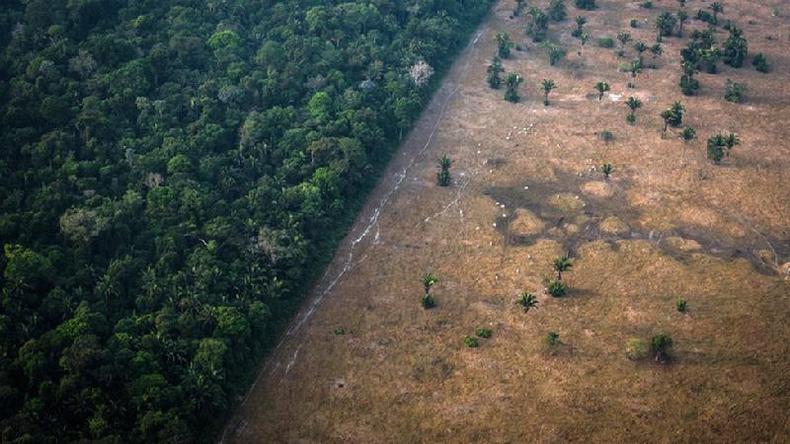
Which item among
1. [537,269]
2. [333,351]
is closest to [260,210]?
[333,351]

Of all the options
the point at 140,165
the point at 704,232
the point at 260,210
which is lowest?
the point at 704,232

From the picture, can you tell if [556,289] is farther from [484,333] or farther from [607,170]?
[607,170]

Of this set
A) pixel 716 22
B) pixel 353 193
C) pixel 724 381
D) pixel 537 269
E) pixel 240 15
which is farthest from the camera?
pixel 716 22

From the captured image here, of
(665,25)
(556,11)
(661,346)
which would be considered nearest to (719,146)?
(665,25)

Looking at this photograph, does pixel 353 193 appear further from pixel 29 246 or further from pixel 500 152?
pixel 29 246

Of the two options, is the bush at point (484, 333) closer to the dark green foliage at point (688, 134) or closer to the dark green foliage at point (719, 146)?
the dark green foliage at point (719, 146)

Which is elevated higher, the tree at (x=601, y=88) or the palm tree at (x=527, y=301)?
the tree at (x=601, y=88)

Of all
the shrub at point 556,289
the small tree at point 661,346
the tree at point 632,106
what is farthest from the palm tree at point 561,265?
the tree at point 632,106
